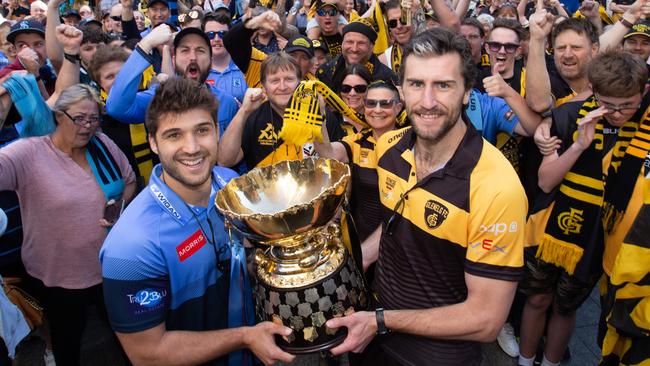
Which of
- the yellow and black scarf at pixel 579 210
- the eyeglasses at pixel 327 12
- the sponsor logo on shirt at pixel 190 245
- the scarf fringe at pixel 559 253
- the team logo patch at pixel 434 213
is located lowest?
the scarf fringe at pixel 559 253

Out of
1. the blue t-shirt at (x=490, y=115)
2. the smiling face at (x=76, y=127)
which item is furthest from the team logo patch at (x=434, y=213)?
the smiling face at (x=76, y=127)

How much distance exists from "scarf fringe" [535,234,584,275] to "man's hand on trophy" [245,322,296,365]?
201 cm

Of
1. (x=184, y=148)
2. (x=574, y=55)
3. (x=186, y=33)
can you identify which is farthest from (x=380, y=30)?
(x=184, y=148)

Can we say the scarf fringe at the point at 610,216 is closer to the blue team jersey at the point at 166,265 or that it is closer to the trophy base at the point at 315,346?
the trophy base at the point at 315,346

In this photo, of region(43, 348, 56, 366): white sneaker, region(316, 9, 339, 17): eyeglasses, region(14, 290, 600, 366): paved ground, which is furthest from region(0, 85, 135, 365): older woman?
region(316, 9, 339, 17): eyeglasses

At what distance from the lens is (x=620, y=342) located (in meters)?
2.68

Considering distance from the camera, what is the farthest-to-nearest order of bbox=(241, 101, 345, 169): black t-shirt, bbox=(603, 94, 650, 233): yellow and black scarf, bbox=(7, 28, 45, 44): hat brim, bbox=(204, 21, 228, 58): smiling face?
bbox=(204, 21, 228, 58): smiling face
bbox=(7, 28, 45, 44): hat brim
bbox=(241, 101, 345, 169): black t-shirt
bbox=(603, 94, 650, 233): yellow and black scarf

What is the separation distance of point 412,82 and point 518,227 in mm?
771

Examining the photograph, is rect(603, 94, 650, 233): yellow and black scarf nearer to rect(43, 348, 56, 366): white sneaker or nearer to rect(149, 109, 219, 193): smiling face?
rect(149, 109, 219, 193): smiling face

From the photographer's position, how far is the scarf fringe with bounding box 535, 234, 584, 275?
9.80ft

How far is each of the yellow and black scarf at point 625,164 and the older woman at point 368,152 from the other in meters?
1.38

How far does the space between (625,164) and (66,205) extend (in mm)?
3412

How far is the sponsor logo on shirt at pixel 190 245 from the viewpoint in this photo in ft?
6.51

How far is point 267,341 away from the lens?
193 cm
